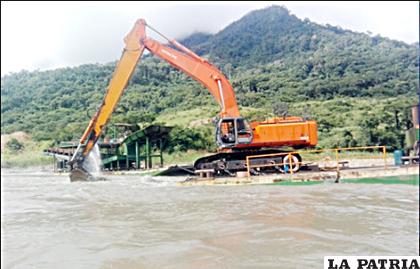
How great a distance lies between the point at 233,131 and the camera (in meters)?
6.16

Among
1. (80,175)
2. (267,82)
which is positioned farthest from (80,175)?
(267,82)

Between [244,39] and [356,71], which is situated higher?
[244,39]

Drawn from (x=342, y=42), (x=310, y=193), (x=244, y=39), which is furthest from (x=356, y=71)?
A: (x=310, y=193)

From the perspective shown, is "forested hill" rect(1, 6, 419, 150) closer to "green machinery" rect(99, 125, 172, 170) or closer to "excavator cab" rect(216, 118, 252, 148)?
"green machinery" rect(99, 125, 172, 170)

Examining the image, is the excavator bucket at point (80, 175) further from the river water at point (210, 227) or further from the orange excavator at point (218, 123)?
the river water at point (210, 227)

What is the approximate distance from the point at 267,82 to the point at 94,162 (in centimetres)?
291

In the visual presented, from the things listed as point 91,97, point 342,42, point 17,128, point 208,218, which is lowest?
point 208,218

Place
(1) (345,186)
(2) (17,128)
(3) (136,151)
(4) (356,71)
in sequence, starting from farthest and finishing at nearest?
(1) (345,186), (2) (17,128), (3) (136,151), (4) (356,71)

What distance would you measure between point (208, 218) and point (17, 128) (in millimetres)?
3157

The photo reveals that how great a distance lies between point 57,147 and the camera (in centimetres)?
460

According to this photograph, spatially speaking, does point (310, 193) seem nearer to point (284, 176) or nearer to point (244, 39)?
point (284, 176)

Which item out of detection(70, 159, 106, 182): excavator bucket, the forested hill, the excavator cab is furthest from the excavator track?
detection(70, 159, 106, 182): excavator bucket

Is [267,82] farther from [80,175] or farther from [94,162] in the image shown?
[80,175]

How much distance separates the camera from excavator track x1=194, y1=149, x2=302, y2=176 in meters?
6.65
